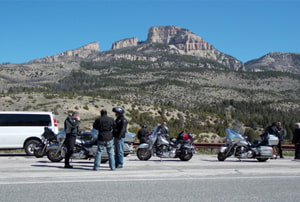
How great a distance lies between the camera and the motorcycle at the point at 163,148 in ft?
50.8

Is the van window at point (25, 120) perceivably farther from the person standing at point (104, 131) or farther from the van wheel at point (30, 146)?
the person standing at point (104, 131)

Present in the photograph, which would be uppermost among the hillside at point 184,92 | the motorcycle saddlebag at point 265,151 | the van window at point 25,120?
the hillside at point 184,92

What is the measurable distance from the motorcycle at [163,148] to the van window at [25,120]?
16.7ft

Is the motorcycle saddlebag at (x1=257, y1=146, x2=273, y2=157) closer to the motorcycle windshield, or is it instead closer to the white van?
the motorcycle windshield

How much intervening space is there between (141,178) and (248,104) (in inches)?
4886

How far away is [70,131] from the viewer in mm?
12227

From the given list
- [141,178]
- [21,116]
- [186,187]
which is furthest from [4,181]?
[21,116]

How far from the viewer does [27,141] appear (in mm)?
17453

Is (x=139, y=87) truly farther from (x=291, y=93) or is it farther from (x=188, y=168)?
(x=188, y=168)

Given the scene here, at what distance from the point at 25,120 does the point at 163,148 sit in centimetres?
663

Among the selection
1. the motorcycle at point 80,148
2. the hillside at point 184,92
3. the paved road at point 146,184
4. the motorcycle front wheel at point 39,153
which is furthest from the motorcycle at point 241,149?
the hillside at point 184,92

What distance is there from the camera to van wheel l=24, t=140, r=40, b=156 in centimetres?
1728

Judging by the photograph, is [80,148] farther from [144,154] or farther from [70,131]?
[144,154]

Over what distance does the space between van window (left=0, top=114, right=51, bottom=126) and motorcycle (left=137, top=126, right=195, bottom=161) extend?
5.08 metres
